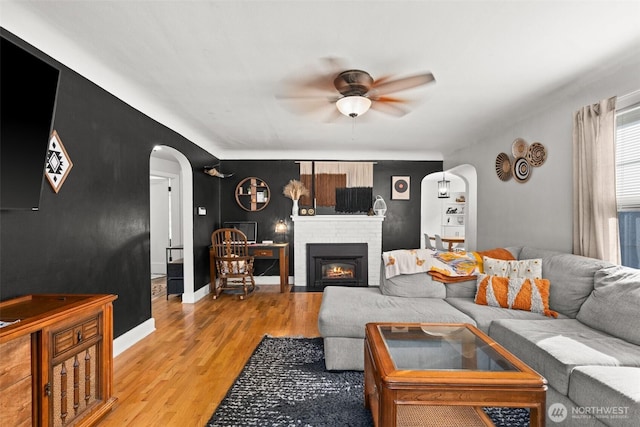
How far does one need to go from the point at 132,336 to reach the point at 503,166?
14.6ft

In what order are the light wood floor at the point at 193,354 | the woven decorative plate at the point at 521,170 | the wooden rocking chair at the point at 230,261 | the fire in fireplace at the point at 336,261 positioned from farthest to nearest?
the fire in fireplace at the point at 336,261
the wooden rocking chair at the point at 230,261
the woven decorative plate at the point at 521,170
the light wood floor at the point at 193,354

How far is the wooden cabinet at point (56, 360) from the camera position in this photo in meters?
1.40

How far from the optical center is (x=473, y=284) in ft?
10.3

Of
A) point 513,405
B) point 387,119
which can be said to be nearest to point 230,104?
point 387,119

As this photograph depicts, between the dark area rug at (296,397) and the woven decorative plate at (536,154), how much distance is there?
2.40 meters

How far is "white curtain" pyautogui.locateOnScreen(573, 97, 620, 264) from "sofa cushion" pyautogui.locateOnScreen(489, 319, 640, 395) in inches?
27.1

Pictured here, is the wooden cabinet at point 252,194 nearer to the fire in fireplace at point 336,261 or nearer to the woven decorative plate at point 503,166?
the fire in fireplace at point 336,261

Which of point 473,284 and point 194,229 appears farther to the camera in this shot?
point 194,229

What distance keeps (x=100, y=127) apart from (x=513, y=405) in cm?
322

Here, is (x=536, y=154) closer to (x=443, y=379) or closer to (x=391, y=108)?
(x=391, y=108)

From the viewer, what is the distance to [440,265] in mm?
3197

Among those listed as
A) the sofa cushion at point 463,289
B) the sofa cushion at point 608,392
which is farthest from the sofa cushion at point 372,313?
the sofa cushion at point 608,392

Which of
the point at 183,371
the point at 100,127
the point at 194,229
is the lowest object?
the point at 183,371

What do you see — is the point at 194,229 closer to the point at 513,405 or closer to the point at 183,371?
the point at 183,371
